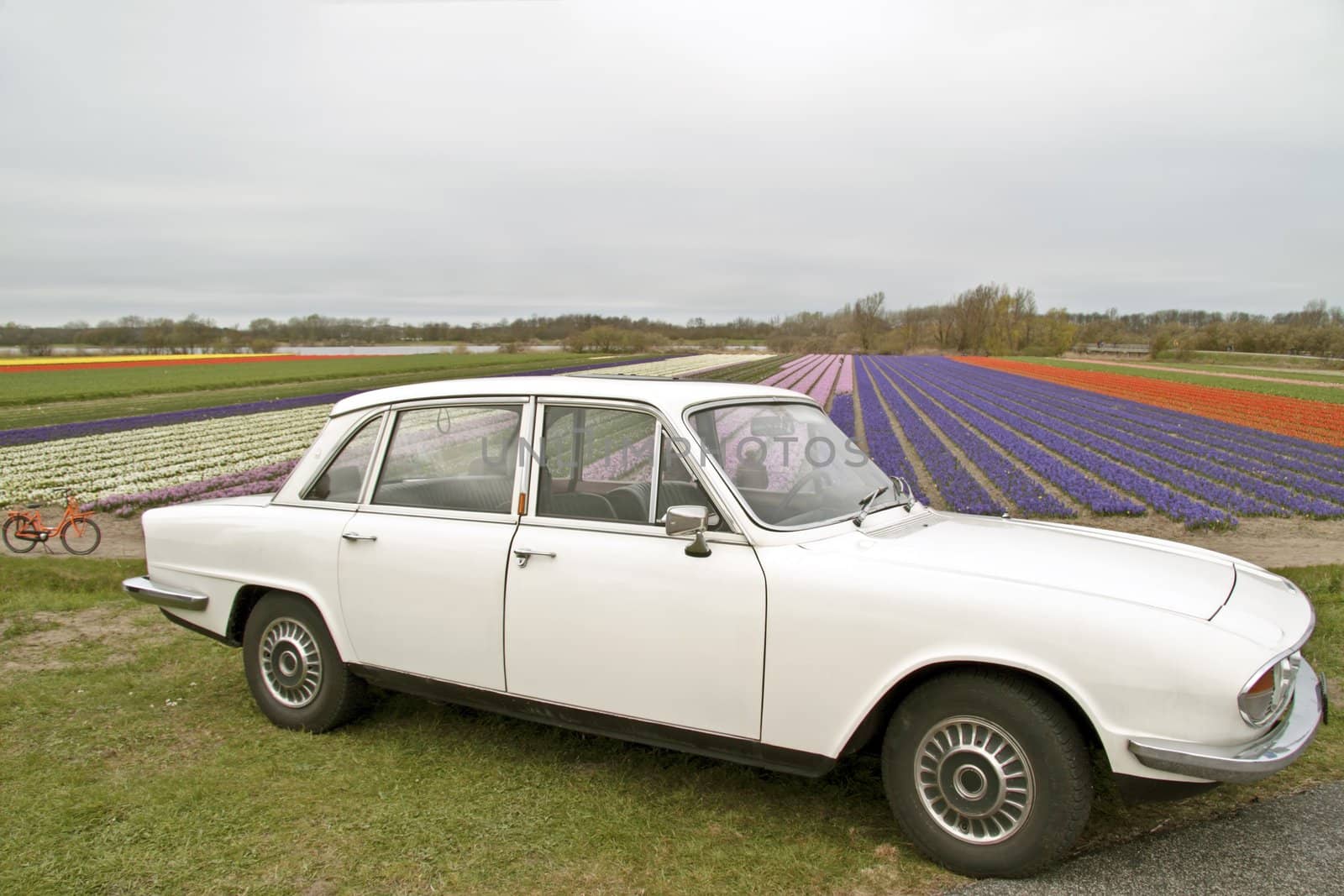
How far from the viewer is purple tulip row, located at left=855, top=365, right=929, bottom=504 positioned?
1525 centimetres

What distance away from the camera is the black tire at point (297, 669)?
14.0ft

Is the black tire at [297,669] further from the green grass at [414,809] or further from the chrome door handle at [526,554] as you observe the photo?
the chrome door handle at [526,554]

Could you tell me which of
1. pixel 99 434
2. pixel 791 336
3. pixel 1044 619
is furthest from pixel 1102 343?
pixel 1044 619

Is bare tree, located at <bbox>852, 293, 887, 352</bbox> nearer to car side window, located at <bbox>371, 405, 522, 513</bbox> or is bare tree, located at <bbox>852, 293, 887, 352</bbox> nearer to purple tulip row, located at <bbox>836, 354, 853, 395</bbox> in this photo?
purple tulip row, located at <bbox>836, 354, 853, 395</bbox>

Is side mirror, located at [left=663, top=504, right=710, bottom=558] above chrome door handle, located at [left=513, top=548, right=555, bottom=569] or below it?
above

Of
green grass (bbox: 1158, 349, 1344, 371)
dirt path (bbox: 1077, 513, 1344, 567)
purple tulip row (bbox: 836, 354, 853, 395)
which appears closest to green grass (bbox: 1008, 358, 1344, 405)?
purple tulip row (bbox: 836, 354, 853, 395)

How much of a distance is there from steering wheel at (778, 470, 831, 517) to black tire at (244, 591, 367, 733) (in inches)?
94.7

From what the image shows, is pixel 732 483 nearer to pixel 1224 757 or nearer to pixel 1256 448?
pixel 1224 757

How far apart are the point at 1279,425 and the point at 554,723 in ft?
95.4

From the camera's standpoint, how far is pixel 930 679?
3014 millimetres

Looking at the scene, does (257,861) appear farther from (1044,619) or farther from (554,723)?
(1044,619)

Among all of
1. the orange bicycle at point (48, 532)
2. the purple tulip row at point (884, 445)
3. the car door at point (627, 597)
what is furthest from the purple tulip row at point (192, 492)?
the car door at point (627, 597)

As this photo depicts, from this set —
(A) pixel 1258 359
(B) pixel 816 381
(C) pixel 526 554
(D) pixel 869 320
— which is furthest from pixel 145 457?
(D) pixel 869 320

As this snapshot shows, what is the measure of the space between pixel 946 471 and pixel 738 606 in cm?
1360
